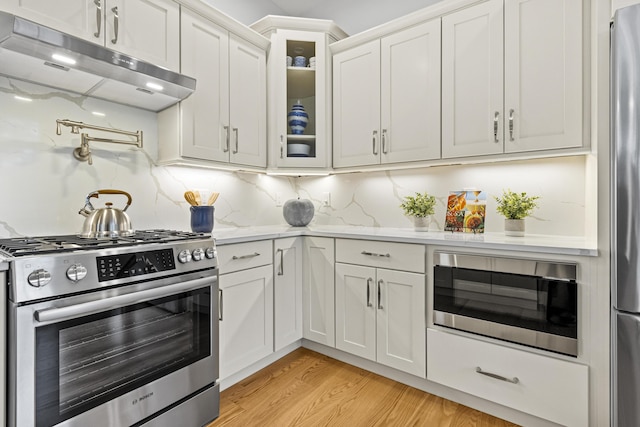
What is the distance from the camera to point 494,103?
198 centimetres

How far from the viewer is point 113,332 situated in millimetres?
1314

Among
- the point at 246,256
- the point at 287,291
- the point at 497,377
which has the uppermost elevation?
the point at 246,256

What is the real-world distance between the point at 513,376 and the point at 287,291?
4.57 ft

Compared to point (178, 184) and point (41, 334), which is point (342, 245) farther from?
point (41, 334)

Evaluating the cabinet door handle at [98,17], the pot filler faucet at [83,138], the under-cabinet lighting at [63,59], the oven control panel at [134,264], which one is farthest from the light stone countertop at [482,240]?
the cabinet door handle at [98,17]

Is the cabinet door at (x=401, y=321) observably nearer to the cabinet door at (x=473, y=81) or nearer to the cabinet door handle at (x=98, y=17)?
the cabinet door at (x=473, y=81)

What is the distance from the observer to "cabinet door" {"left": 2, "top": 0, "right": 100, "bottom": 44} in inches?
54.9

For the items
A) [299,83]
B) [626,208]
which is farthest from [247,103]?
[626,208]

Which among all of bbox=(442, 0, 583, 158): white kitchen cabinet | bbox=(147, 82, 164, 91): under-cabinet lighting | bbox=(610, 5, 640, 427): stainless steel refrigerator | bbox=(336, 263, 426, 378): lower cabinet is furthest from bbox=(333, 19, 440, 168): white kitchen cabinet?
bbox=(147, 82, 164, 91): under-cabinet lighting

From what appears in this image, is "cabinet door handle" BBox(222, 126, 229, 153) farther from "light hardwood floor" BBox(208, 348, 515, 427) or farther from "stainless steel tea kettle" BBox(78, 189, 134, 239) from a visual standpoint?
"light hardwood floor" BBox(208, 348, 515, 427)

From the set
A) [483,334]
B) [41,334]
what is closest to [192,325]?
[41,334]

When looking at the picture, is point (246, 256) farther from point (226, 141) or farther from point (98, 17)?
point (98, 17)

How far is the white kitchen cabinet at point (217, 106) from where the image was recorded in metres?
2.03

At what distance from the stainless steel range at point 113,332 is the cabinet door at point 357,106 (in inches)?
53.6
